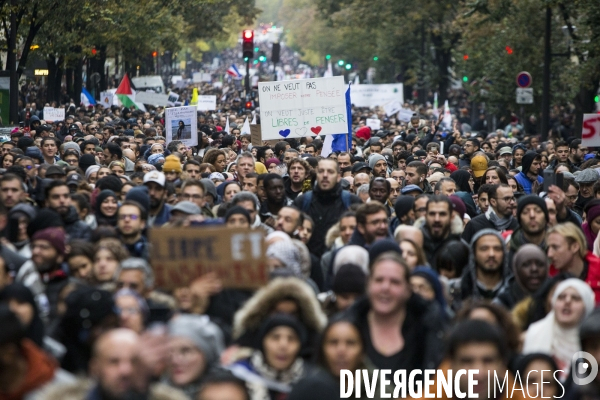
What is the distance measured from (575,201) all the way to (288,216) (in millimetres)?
4789

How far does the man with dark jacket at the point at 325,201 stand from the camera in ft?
38.0

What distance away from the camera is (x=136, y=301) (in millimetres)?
6363

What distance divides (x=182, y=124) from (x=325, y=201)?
29.8ft

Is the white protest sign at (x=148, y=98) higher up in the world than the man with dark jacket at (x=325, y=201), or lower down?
higher up

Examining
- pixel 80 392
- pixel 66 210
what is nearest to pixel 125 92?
pixel 66 210

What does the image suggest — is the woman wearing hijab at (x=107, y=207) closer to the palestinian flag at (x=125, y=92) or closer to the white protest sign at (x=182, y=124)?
the white protest sign at (x=182, y=124)

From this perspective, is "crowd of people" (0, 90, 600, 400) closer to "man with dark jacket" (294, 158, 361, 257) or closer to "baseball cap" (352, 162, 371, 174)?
"man with dark jacket" (294, 158, 361, 257)

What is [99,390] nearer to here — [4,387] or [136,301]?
[4,387]

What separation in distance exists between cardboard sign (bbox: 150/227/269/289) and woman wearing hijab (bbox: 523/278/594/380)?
4.95 feet

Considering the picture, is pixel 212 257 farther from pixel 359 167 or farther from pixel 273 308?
pixel 359 167

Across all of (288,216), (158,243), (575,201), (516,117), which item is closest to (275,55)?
(516,117)

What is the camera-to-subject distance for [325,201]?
38.7 feet

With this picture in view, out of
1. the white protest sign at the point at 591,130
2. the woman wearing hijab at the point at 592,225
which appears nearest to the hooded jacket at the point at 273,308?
the woman wearing hijab at the point at 592,225

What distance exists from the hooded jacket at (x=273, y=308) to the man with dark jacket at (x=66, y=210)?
3.91 m
